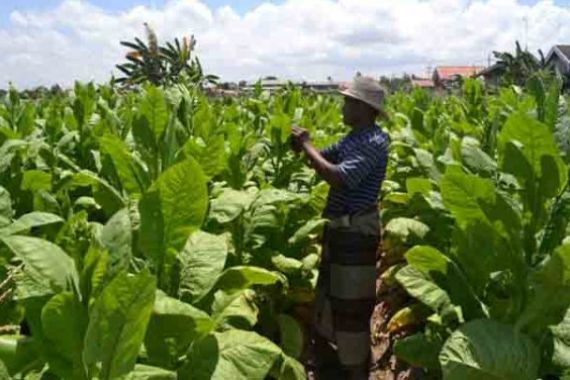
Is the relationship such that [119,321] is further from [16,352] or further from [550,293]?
[550,293]

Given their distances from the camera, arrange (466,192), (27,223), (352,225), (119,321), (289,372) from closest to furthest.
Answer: (119,321) < (27,223) < (466,192) < (289,372) < (352,225)

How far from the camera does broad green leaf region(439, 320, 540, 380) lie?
6.52 feet

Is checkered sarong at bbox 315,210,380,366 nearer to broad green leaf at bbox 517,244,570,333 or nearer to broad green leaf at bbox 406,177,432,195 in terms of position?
broad green leaf at bbox 406,177,432,195

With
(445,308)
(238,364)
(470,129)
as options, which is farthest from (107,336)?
(470,129)

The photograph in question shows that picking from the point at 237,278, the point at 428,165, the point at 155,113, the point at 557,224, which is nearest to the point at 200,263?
the point at 237,278

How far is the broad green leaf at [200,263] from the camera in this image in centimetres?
207

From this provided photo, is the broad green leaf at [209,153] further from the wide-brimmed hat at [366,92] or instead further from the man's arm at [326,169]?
the wide-brimmed hat at [366,92]

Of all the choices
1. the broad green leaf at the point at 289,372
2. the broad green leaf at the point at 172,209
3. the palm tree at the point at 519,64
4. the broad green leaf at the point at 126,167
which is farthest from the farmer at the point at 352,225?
the palm tree at the point at 519,64

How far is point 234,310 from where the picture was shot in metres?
2.47

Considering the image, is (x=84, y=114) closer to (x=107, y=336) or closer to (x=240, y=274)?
(x=240, y=274)

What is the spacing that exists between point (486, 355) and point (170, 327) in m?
0.83

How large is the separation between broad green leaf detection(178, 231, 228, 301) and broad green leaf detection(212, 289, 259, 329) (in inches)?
3.7

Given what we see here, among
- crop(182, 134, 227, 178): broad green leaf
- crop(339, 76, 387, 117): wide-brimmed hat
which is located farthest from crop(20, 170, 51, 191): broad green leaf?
crop(339, 76, 387, 117): wide-brimmed hat

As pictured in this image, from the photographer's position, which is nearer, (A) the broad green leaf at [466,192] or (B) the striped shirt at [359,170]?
(A) the broad green leaf at [466,192]
